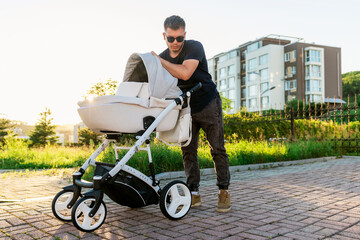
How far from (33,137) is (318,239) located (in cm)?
2888

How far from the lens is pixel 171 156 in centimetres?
722

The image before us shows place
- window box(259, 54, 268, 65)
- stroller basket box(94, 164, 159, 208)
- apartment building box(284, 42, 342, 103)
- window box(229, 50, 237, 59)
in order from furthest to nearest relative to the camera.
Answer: window box(229, 50, 237, 59), window box(259, 54, 268, 65), apartment building box(284, 42, 342, 103), stroller basket box(94, 164, 159, 208)

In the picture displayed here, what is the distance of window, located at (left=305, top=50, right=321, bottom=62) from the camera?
58.3 metres

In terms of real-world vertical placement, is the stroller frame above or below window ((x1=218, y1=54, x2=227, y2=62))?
below

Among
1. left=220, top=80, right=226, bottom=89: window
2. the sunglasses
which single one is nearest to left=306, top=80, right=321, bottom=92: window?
left=220, top=80, right=226, bottom=89: window

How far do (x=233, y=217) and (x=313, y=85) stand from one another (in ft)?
195

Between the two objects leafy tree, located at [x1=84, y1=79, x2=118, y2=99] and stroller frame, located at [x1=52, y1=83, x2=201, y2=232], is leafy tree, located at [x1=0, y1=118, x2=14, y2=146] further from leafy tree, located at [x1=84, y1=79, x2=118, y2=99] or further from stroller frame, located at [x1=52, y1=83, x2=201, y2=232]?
stroller frame, located at [x1=52, y1=83, x2=201, y2=232]

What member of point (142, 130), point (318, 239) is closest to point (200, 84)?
point (142, 130)

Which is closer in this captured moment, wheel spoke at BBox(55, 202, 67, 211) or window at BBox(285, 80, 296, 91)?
wheel spoke at BBox(55, 202, 67, 211)

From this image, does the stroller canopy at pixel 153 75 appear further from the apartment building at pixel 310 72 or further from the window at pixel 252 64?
the window at pixel 252 64

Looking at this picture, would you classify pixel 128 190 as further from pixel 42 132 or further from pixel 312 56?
pixel 312 56

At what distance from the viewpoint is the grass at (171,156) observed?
7109 mm

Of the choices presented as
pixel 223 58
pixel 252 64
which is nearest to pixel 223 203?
pixel 252 64

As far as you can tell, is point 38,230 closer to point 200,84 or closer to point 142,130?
point 142,130
